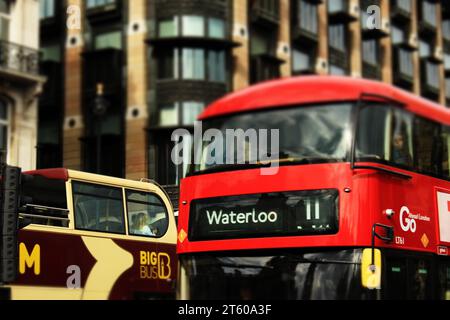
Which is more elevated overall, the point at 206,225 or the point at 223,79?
the point at 223,79

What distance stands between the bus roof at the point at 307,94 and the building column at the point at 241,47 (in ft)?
78.8

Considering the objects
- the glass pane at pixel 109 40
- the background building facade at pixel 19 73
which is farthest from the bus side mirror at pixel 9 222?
the glass pane at pixel 109 40

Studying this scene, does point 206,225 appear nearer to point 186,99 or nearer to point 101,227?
point 101,227

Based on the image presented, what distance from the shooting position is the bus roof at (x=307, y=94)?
12.0 metres

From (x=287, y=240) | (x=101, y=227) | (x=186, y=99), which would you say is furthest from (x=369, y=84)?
(x=186, y=99)

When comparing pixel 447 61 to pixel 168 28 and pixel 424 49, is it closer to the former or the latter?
pixel 424 49

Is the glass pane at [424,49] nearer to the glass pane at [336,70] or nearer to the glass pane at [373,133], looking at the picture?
the glass pane at [336,70]

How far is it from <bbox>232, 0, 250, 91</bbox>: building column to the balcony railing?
9.64m

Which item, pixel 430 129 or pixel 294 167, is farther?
A: pixel 430 129

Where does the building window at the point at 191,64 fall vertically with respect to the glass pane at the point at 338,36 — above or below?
below

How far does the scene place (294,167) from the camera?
11734mm

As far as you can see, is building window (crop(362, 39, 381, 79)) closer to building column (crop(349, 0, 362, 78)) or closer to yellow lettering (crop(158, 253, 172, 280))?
building column (crop(349, 0, 362, 78))
